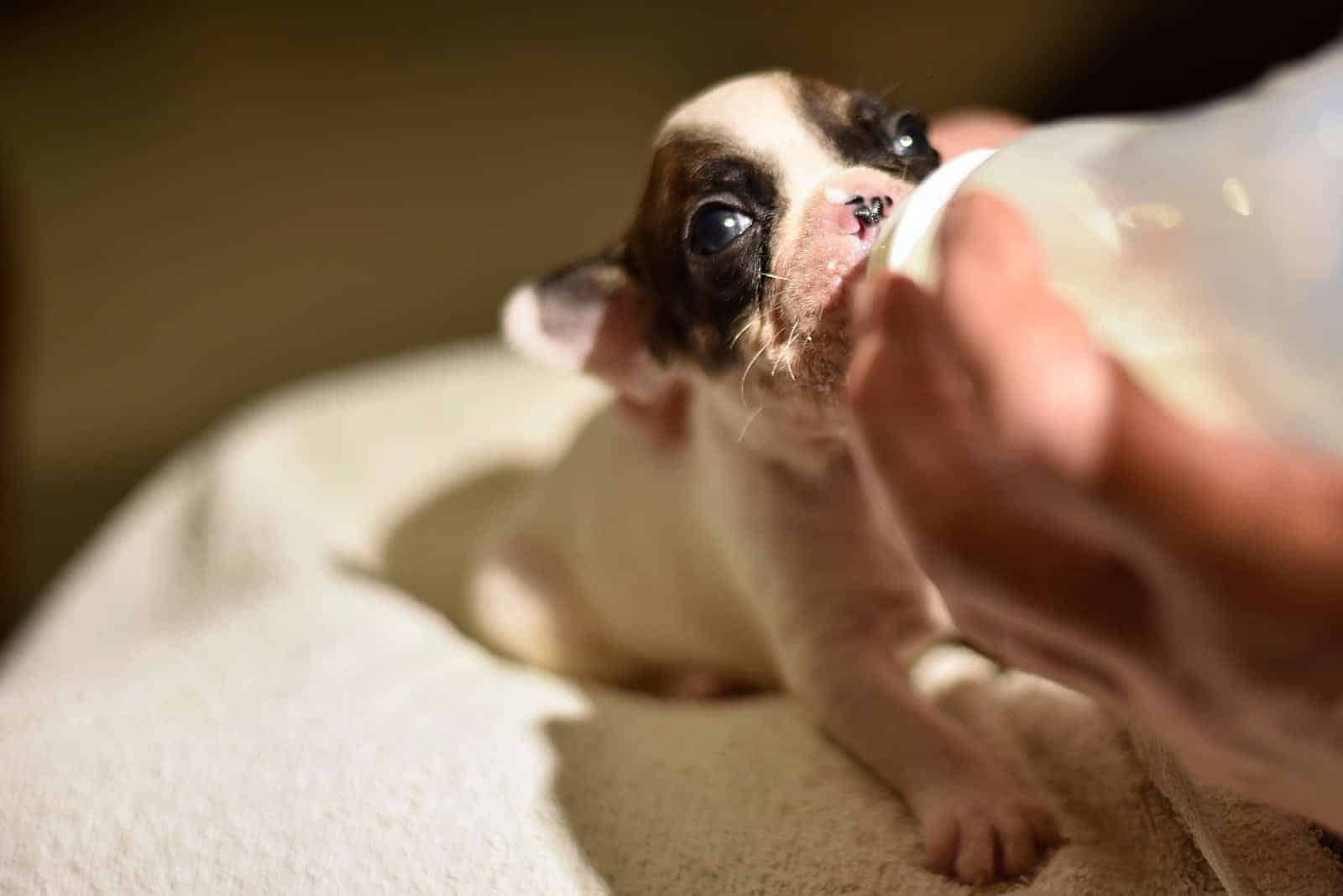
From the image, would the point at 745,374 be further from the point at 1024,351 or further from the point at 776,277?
the point at 1024,351

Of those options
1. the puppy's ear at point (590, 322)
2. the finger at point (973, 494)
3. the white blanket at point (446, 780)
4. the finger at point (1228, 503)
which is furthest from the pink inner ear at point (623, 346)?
the finger at point (1228, 503)

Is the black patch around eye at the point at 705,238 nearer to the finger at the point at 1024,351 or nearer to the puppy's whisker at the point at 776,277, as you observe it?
the puppy's whisker at the point at 776,277

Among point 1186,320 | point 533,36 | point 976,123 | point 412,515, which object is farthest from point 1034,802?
point 533,36

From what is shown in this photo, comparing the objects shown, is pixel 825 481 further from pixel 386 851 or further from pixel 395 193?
pixel 395 193

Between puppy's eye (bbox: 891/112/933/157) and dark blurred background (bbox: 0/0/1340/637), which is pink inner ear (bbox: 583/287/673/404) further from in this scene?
dark blurred background (bbox: 0/0/1340/637)

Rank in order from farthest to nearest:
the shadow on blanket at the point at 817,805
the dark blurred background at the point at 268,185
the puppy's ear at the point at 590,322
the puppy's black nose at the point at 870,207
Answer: the dark blurred background at the point at 268,185
the puppy's ear at the point at 590,322
the puppy's black nose at the point at 870,207
the shadow on blanket at the point at 817,805

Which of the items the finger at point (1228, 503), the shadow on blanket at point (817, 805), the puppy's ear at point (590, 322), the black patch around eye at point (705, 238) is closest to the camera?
the finger at point (1228, 503)

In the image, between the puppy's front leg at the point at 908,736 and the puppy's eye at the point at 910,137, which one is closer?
the puppy's front leg at the point at 908,736

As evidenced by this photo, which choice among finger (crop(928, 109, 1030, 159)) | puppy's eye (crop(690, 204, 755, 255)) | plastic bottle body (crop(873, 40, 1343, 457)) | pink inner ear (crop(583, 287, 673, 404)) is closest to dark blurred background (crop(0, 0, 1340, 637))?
finger (crop(928, 109, 1030, 159))
